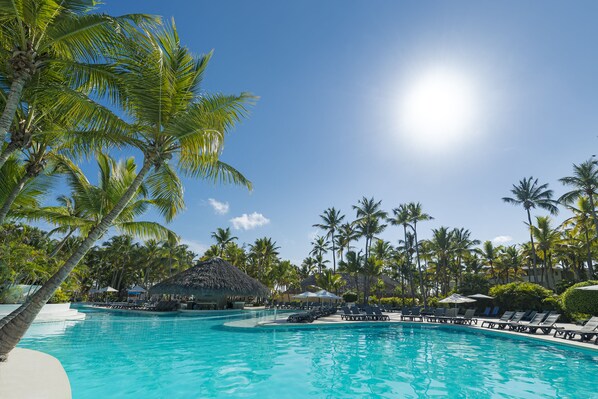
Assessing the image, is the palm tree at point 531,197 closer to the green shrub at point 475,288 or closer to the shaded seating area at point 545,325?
the green shrub at point 475,288

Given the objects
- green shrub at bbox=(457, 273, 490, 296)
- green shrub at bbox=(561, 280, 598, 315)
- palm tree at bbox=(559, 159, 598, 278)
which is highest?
palm tree at bbox=(559, 159, 598, 278)

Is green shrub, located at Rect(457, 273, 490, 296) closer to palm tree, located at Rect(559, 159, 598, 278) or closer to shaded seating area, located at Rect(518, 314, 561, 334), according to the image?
palm tree, located at Rect(559, 159, 598, 278)

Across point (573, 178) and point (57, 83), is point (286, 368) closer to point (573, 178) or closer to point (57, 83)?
point (57, 83)

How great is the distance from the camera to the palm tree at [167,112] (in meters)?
5.64

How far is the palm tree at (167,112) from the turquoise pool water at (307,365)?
3650 mm

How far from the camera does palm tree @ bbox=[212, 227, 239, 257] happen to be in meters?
43.3

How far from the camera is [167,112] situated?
21.3 feet

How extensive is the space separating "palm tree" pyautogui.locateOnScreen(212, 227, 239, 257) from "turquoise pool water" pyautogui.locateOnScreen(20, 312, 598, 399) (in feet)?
92.6

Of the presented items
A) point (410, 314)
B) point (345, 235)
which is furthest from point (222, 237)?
point (410, 314)

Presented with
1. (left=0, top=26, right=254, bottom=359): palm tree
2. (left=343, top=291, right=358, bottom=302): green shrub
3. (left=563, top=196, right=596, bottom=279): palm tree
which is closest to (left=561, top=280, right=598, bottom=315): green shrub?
(left=563, top=196, right=596, bottom=279): palm tree

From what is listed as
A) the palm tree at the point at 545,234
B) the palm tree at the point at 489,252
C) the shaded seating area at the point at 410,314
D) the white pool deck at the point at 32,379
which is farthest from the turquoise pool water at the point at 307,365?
the palm tree at the point at 489,252

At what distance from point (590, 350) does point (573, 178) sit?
21.8 meters

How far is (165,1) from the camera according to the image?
8414 millimetres

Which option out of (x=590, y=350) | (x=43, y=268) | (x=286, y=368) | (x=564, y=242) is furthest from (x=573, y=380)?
(x=564, y=242)
